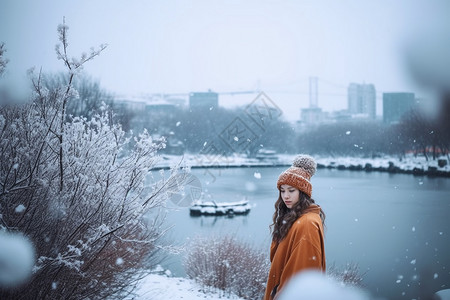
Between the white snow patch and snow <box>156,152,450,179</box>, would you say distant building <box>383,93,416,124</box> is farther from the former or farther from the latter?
the white snow patch

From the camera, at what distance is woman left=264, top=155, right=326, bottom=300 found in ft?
7.30

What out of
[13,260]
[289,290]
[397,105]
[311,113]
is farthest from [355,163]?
[311,113]

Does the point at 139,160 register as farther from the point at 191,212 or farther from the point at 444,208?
the point at 444,208

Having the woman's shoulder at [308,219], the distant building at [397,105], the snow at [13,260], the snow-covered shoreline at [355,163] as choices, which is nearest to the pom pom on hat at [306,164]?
the woman's shoulder at [308,219]

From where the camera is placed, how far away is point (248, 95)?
132250mm

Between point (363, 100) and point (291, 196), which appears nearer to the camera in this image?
point (291, 196)

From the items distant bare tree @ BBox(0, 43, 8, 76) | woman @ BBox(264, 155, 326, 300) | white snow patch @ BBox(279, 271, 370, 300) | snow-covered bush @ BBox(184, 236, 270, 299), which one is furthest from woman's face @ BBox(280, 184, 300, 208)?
snow-covered bush @ BBox(184, 236, 270, 299)

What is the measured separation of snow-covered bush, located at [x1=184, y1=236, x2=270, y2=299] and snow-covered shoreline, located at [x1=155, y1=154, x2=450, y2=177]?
412 inches

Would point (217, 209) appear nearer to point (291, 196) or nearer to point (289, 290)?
point (291, 196)

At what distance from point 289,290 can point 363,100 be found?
328 ft

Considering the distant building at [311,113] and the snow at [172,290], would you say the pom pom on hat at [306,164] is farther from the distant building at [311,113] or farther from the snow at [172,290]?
the distant building at [311,113]

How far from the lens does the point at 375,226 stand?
20500 millimetres

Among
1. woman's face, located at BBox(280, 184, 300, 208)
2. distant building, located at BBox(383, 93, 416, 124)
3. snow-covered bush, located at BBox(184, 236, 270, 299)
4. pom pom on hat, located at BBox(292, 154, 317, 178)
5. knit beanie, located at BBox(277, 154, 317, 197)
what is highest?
distant building, located at BBox(383, 93, 416, 124)

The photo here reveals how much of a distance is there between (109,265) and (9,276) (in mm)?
1353
